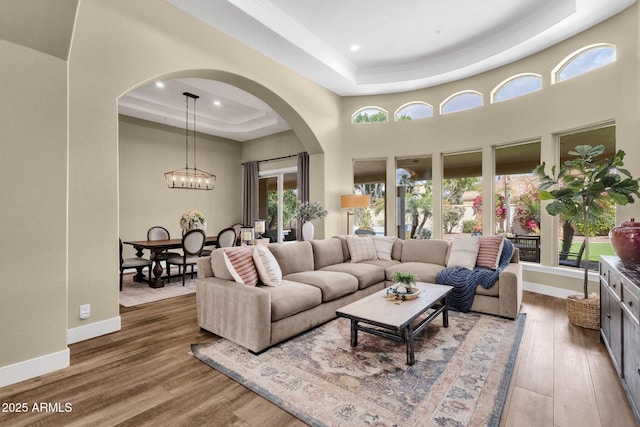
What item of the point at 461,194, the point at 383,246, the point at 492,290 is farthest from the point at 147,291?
the point at 461,194

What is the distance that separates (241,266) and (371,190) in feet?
14.2

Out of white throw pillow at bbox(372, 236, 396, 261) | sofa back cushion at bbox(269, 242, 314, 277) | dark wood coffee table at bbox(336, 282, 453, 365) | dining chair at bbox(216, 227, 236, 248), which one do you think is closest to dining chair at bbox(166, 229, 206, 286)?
dining chair at bbox(216, 227, 236, 248)

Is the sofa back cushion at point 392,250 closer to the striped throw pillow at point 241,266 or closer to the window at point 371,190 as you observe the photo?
the window at point 371,190

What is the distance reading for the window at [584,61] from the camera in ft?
13.7

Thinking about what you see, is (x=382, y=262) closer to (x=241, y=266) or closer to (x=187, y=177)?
(x=241, y=266)

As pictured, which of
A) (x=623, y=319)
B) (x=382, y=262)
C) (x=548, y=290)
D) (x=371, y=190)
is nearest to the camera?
(x=623, y=319)

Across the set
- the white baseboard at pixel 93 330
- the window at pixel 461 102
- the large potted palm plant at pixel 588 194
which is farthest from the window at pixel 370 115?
the white baseboard at pixel 93 330

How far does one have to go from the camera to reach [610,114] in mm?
4074

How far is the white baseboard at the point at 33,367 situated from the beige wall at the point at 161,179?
13.6 feet


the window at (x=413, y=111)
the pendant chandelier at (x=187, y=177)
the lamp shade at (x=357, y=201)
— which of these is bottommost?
the lamp shade at (x=357, y=201)

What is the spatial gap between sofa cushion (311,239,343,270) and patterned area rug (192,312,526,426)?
130 cm

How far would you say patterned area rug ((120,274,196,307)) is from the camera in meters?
4.42

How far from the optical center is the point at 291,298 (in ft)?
9.77

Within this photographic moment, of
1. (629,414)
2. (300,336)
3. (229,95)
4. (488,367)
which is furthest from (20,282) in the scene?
(229,95)
